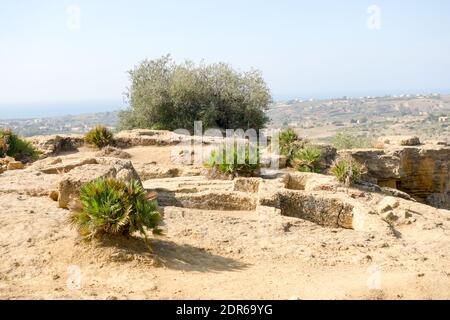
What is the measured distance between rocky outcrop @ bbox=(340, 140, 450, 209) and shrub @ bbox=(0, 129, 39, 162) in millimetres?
12343

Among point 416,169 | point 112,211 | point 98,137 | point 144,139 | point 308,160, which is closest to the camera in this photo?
point 112,211

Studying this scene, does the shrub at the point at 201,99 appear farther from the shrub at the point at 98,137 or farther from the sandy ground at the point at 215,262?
the sandy ground at the point at 215,262

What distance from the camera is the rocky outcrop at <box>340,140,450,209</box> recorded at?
749 inches

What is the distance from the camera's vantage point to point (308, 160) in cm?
1520

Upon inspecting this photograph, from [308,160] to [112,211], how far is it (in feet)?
32.2

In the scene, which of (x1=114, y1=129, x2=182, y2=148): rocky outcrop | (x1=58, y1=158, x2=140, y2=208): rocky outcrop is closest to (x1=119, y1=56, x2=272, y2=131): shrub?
(x1=114, y1=129, x2=182, y2=148): rocky outcrop

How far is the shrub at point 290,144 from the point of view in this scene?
15984 mm

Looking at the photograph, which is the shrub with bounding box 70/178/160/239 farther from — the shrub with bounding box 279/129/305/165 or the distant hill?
the distant hill

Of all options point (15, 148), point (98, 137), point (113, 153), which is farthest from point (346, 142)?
point (15, 148)

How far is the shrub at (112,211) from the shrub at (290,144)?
9.82 metres

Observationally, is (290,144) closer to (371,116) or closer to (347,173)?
(347,173)

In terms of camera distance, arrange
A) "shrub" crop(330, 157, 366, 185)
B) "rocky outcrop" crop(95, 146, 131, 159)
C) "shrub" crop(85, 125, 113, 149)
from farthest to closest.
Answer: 1. "shrub" crop(85, 125, 113, 149)
2. "rocky outcrop" crop(95, 146, 131, 159)
3. "shrub" crop(330, 157, 366, 185)
